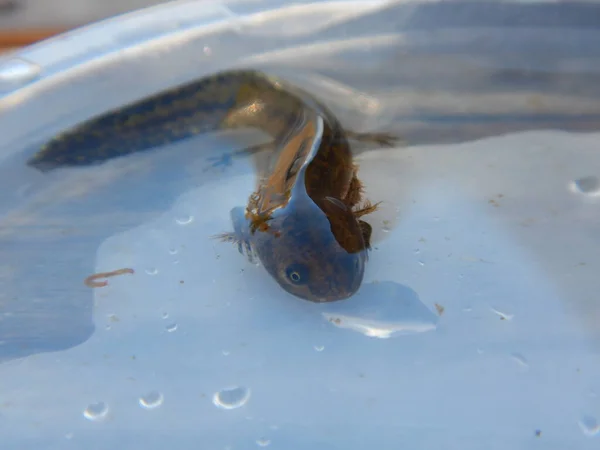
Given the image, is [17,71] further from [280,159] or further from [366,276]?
[366,276]

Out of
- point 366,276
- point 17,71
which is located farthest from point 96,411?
point 17,71

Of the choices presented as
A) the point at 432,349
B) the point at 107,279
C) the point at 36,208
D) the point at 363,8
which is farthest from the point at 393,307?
the point at 36,208

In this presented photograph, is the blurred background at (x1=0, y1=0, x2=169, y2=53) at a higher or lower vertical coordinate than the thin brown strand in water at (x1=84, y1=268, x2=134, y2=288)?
higher

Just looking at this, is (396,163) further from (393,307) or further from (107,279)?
(107,279)

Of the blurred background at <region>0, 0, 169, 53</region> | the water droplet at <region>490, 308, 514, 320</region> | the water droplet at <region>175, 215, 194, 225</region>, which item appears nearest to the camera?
the water droplet at <region>490, 308, 514, 320</region>

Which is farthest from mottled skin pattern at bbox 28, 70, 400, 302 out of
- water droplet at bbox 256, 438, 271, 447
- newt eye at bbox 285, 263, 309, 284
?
water droplet at bbox 256, 438, 271, 447

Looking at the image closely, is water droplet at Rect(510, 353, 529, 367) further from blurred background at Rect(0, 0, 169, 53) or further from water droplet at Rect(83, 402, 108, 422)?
blurred background at Rect(0, 0, 169, 53)

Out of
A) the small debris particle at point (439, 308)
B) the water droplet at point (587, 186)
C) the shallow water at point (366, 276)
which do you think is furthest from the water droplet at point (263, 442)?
the water droplet at point (587, 186)
